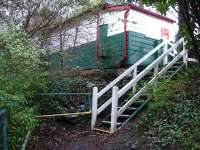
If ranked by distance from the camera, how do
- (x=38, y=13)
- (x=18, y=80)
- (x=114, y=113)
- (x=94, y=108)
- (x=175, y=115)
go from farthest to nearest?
(x=38, y=13)
(x=94, y=108)
(x=114, y=113)
(x=18, y=80)
(x=175, y=115)

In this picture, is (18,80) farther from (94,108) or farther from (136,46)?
(136,46)

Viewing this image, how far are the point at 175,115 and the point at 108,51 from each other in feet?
24.3

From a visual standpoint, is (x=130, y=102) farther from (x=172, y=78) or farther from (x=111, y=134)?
(x=172, y=78)

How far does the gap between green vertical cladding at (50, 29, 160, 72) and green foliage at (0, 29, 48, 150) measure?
3.70 m

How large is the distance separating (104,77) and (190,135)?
7126mm

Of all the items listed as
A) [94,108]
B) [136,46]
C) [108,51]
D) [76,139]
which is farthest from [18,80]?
[136,46]

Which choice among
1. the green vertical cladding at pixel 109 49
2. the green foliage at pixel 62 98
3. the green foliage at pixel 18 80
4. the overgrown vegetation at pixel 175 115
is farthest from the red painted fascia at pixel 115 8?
the overgrown vegetation at pixel 175 115

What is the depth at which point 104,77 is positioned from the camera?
1429 centimetres

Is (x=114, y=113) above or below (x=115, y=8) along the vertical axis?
below

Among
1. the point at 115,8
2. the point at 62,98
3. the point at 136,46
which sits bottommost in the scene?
the point at 62,98

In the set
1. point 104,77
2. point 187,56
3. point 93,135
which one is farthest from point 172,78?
point 93,135

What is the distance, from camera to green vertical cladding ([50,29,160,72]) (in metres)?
15.2

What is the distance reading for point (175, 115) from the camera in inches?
341

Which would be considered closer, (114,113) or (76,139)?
(76,139)
